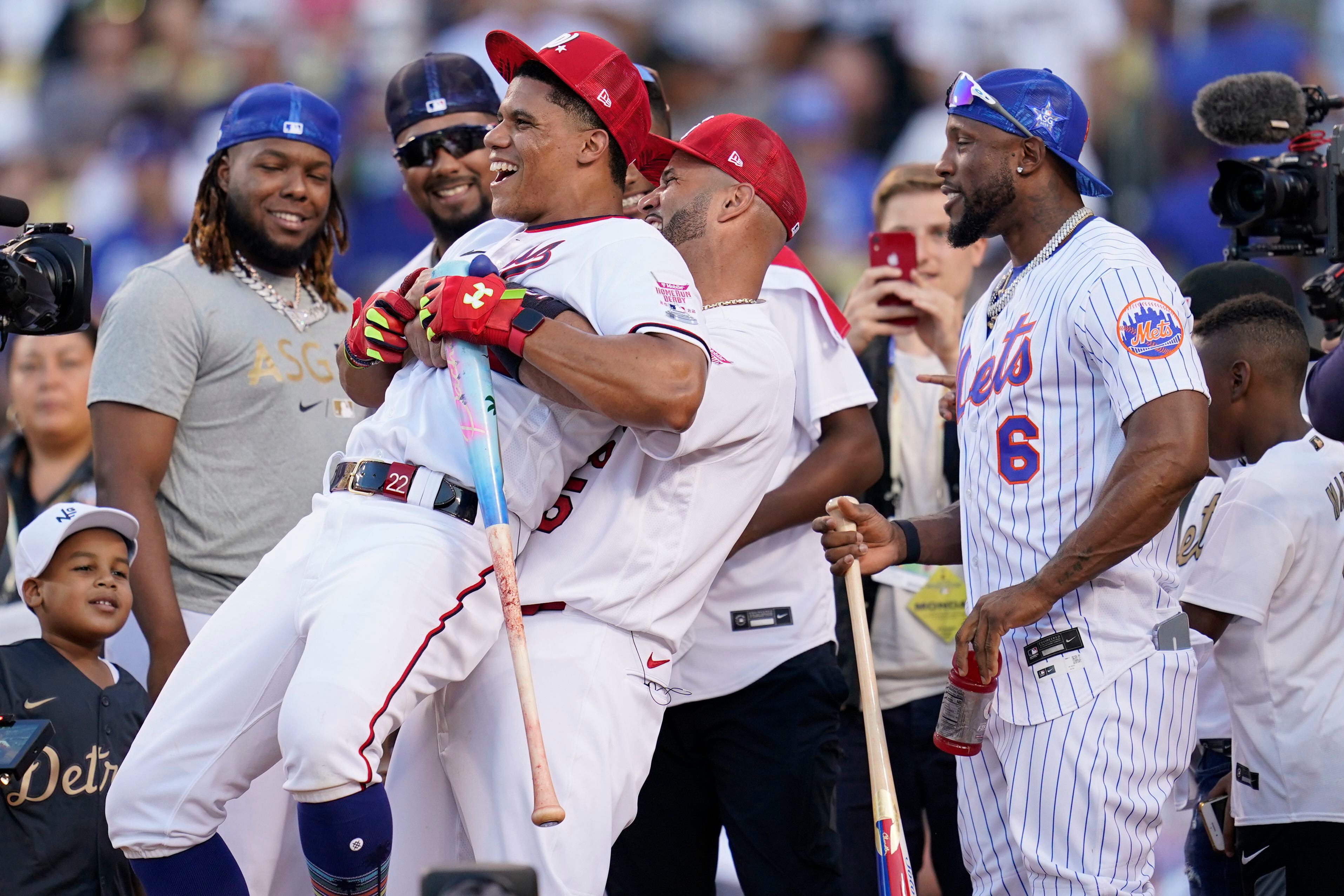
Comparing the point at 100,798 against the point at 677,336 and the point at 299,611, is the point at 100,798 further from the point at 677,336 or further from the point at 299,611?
the point at 677,336

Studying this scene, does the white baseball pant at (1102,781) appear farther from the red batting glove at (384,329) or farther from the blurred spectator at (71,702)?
the blurred spectator at (71,702)

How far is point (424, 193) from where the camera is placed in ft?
14.5

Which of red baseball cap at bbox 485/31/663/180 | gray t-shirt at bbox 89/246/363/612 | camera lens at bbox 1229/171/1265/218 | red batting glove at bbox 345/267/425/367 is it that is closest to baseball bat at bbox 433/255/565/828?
red batting glove at bbox 345/267/425/367

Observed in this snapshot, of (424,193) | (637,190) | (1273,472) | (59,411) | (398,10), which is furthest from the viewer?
(398,10)

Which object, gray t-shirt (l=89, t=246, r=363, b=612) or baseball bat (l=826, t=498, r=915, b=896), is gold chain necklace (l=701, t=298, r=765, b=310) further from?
gray t-shirt (l=89, t=246, r=363, b=612)

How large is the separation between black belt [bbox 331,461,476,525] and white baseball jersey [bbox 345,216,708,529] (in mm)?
21

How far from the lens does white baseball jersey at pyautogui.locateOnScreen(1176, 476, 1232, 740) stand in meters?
3.61

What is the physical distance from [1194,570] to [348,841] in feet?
7.25

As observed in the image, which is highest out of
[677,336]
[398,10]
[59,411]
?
[398,10]

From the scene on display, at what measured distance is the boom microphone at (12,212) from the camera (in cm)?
310

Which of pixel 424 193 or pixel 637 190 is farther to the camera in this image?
pixel 424 193

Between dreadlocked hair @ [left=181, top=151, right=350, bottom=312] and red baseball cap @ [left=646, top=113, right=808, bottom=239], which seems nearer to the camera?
red baseball cap @ [left=646, top=113, right=808, bottom=239]

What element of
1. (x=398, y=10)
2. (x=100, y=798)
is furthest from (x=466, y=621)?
(x=398, y=10)

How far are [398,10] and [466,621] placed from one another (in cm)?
616
